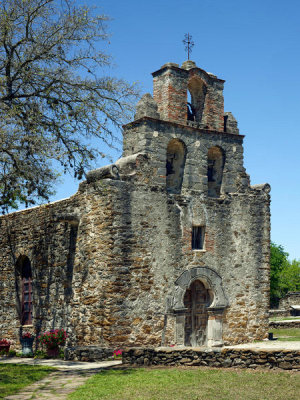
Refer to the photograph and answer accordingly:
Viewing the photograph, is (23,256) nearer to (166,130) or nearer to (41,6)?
(166,130)

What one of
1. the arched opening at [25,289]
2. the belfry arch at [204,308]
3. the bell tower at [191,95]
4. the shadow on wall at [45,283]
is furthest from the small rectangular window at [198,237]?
the arched opening at [25,289]

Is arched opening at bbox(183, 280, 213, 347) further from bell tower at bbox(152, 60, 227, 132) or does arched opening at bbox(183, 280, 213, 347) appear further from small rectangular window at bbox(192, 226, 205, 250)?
bell tower at bbox(152, 60, 227, 132)

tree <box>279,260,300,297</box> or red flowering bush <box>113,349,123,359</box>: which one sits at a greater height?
tree <box>279,260,300,297</box>

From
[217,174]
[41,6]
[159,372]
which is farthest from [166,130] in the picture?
[159,372]

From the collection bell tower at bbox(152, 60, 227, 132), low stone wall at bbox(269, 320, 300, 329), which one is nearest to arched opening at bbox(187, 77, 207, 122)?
bell tower at bbox(152, 60, 227, 132)

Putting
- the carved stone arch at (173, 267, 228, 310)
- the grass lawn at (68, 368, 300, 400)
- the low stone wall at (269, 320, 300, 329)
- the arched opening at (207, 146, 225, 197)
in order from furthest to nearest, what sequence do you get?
1. the low stone wall at (269, 320, 300, 329)
2. the arched opening at (207, 146, 225, 197)
3. the carved stone arch at (173, 267, 228, 310)
4. the grass lawn at (68, 368, 300, 400)

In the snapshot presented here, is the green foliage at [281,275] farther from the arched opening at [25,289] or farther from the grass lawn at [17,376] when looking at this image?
the grass lawn at [17,376]

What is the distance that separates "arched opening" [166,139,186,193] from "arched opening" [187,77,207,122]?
4.40 feet

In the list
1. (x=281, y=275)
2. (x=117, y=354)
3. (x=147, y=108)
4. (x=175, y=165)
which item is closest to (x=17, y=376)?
(x=117, y=354)

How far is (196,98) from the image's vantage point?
17656 millimetres

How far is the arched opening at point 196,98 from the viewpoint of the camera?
1745 centimetres

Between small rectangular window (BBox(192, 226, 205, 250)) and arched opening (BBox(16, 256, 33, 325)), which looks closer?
small rectangular window (BBox(192, 226, 205, 250))

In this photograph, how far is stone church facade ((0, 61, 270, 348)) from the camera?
14.7 metres

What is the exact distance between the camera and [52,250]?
1678 centimetres
